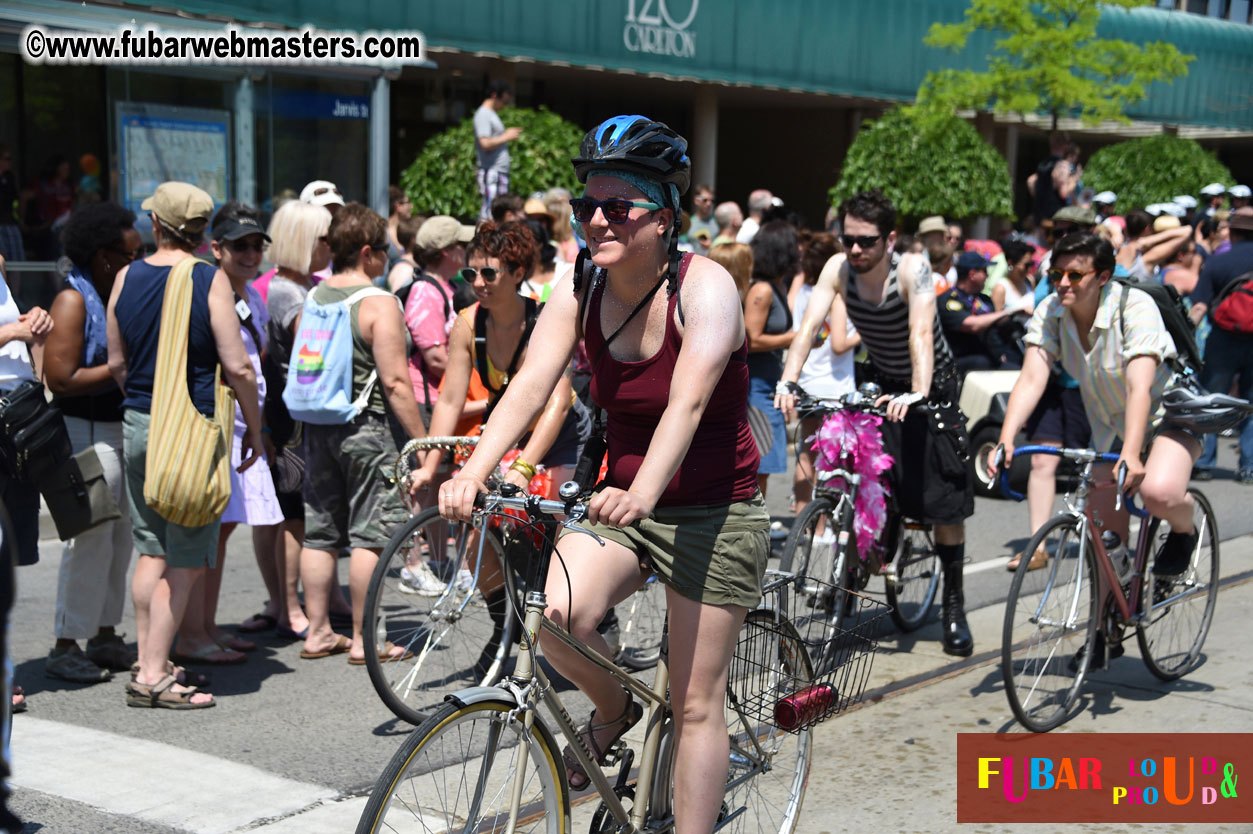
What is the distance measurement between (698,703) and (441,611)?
6.63ft

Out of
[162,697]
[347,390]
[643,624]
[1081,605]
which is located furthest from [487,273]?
[1081,605]

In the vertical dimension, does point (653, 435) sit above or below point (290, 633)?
above

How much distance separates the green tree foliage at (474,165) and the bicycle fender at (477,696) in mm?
9944

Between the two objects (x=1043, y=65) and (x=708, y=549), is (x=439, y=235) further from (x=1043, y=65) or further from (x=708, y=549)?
(x=1043, y=65)

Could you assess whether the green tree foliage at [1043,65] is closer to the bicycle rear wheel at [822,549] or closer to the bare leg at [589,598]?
the bicycle rear wheel at [822,549]

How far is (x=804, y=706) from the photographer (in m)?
3.57

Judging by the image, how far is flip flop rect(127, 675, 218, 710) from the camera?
524cm

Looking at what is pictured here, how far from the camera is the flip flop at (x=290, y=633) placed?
6.30 metres

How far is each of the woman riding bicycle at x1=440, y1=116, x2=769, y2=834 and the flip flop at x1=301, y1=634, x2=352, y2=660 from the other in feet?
9.25

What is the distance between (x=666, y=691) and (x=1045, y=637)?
Result: 7.74 feet

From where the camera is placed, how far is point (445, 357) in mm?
6410

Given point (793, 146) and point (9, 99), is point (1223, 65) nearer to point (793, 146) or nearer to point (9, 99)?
point (793, 146)

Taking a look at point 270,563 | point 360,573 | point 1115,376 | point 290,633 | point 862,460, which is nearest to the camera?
point 1115,376

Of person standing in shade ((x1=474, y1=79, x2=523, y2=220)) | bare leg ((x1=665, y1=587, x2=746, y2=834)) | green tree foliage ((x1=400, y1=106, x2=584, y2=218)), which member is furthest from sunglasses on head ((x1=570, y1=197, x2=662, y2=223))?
green tree foliage ((x1=400, y1=106, x2=584, y2=218))
